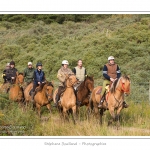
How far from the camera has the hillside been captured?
2955cm

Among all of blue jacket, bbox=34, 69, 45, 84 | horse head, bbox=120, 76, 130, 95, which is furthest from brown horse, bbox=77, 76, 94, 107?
horse head, bbox=120, 76, 130, 95

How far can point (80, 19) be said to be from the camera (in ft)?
130

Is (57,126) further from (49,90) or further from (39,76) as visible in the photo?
(39,76)

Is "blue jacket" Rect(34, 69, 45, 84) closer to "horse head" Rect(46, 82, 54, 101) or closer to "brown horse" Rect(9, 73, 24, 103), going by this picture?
"horse head" Rect(46, 82, 54, 101)

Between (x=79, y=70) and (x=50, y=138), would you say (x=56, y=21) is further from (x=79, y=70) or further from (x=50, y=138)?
(x=50, y=138)

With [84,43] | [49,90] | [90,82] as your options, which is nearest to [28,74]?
[49,90]

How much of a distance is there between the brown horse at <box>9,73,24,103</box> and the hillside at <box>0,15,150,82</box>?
8.94 metres

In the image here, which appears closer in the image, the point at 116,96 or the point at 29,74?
the point at 116,96

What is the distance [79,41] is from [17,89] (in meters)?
17.2

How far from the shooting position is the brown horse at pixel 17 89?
17.9 m

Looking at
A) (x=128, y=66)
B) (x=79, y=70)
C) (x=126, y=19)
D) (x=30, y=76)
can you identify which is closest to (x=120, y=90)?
(x=79, y=70)

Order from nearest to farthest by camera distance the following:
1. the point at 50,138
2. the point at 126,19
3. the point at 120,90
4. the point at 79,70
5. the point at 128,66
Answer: the point at 50,138 → the point at 120,90 → the point at 79,70 → the point at 128,66 → the point at 126,19

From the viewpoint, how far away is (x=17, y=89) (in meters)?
18.7

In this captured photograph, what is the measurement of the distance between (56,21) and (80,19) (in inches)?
97.0
